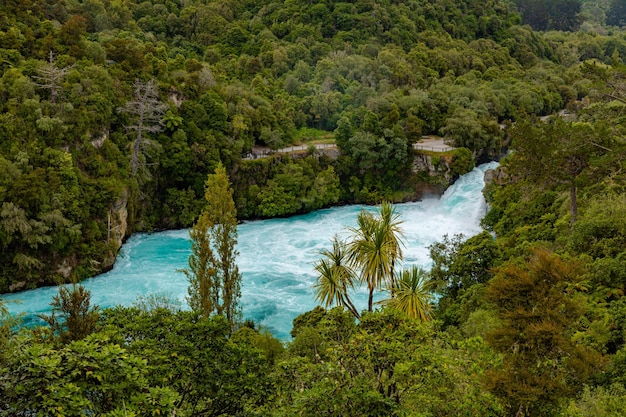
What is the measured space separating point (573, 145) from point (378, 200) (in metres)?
22.0

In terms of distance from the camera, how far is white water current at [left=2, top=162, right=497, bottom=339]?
25.8 meters

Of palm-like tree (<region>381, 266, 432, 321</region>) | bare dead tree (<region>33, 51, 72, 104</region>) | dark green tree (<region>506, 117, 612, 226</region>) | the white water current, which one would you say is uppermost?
bare dead tree (<region>33, 51, 72, 104</region>)

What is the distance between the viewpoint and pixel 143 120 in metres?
34.1

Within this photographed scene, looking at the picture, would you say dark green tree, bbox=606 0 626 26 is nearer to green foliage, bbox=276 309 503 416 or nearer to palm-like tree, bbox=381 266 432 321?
palm-like tree, bbox=381 266 432 321

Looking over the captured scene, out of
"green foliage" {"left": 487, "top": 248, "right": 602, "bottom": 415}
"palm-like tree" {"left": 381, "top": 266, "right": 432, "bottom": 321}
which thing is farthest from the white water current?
"green foliage" {"left": 487, "top": 248, "right": 602, "bottom": 415}

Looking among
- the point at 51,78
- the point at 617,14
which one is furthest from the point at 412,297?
the point at 617,14

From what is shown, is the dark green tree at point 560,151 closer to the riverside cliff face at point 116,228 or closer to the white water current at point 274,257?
the white water current at point 274,257

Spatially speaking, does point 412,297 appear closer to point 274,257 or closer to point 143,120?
point 274,257

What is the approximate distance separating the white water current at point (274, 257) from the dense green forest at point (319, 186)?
1303mm

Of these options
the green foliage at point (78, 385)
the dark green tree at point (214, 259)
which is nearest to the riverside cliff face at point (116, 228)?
the dark green tree at point (214, 259)

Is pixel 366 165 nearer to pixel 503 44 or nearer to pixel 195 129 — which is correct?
pixel 195 129

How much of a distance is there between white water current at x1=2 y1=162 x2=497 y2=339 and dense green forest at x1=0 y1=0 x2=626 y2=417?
1303 millimetres

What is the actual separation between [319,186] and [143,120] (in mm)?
13024

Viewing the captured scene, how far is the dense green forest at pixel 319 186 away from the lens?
8.49 meters
